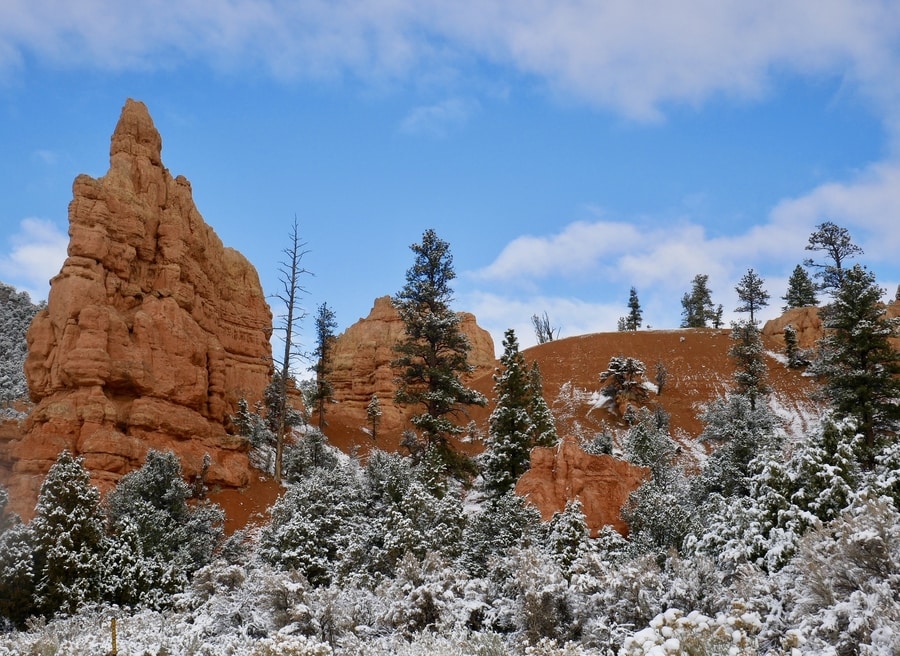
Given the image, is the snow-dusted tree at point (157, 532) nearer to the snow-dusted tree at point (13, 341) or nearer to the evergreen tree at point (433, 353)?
the evergreen tree at point (433, 353)

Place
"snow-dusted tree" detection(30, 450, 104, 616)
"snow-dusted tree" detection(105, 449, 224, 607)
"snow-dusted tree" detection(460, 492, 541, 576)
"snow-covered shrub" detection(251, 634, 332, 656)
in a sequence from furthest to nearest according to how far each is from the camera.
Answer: "snow-dusted tree" detection(460, 492, 541, 576)
"snow-dusted tree" detection(105, 449, 224, 607)
"snow-dusted tree" detection(30, 450, 104, 616)
"snow-covered shrub" detection(251, 634, 332, 656)

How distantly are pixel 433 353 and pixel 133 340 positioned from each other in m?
17.7

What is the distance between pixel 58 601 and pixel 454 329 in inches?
658

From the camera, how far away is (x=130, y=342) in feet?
105

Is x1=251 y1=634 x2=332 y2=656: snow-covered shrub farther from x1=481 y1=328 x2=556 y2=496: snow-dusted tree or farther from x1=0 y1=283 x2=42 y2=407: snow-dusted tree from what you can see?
x1=0 y1=283 x2=42 y2=407: snow-dusted tree

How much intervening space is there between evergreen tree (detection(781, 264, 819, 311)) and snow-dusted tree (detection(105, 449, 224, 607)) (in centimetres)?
7854

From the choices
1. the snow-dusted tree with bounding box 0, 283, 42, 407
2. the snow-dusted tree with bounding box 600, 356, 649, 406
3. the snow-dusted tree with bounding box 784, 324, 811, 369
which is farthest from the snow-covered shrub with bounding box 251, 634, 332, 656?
the snow-dusted tree with bounding box 784, 324, 811, 369

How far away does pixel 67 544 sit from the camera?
15141 millimetres

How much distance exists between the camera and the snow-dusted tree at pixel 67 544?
14.4 m

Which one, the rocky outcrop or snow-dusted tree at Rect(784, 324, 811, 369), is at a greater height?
the rocky outcrop

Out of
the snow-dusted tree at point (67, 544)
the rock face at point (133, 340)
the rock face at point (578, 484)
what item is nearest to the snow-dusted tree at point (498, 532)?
the rock face at point (578, 484)

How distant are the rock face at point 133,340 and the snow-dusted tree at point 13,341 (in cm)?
741

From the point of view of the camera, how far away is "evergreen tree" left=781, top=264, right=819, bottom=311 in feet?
258

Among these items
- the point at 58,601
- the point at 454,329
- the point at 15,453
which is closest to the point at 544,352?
the point at 454,329
